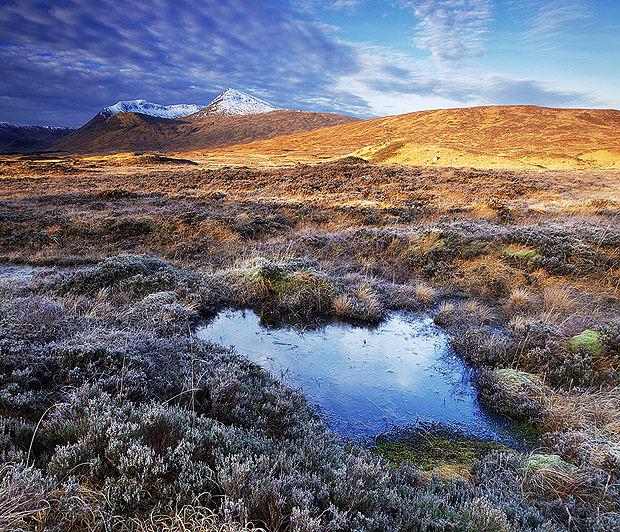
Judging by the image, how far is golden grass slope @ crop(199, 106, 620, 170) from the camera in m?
49.0

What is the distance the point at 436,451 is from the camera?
5.12m

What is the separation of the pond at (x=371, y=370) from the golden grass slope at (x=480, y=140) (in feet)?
131

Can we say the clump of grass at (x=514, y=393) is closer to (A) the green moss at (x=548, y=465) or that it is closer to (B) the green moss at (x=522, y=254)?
(A) the green moss at (x=548, y=465)

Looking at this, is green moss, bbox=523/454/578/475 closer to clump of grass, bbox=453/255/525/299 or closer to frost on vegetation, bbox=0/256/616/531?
frost on vegetation, bbox=0/256/616/531

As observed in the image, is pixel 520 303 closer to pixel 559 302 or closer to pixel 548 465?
pixel 559 302

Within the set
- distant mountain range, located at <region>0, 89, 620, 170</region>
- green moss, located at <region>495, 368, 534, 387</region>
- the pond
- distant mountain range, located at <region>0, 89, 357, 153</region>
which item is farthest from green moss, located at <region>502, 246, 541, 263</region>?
distant mountain range, located at <region>0, 89, 357, 153</region>

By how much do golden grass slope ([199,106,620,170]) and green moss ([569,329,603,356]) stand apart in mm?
39600

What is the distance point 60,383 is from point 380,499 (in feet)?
11.8

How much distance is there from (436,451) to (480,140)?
80.2 metres

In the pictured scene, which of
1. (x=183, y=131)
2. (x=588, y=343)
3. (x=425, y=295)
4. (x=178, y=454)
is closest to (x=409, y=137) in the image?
(x=425, y=295)

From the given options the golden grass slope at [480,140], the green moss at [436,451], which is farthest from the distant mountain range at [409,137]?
the green moss at [436,451]

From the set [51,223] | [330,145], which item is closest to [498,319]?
[51,223]

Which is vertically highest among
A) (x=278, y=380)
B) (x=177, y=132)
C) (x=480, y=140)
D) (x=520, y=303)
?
(x=177, y=132)

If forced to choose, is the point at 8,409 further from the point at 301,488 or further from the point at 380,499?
the point at 380,499
